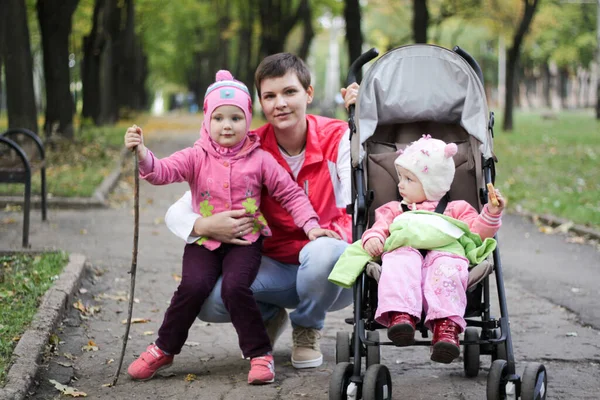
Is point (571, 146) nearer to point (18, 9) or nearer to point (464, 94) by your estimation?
point (18, 9)

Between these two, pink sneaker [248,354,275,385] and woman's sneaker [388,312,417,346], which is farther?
pink sneaker [248,354,275,385]

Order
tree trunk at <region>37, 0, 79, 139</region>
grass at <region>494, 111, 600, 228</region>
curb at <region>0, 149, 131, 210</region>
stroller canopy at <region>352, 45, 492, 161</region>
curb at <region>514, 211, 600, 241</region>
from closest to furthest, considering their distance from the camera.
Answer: stroller canopy at <region>352, 45, 492, 161</region>
curb at <region>514, 211, 600, 241</region>
curb at <region>0, 149, 131, 210</region>
grass at <region>494, 111, 600, 228</region>
tree trunk at <region>37, 0, 79, 139</region>

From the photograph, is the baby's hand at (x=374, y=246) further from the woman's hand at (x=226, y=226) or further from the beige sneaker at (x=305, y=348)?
the beige sneaker at (x=305, y=348)

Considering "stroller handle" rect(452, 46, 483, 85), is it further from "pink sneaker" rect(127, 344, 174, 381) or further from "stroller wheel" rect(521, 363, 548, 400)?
"pink sneaker" rect(127, 344, 174, 381)

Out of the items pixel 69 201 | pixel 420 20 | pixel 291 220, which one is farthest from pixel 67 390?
pixel 420 20

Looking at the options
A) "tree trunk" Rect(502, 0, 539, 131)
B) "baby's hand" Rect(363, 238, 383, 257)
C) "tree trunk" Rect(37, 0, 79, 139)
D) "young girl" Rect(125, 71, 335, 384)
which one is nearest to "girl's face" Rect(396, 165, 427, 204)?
"baby's hand" Rect(363, 238, 383, 257)

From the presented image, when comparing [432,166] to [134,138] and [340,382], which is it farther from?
[134,138]

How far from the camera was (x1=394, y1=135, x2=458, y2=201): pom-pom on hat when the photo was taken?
4.52 meters

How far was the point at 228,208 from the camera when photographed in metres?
4.92

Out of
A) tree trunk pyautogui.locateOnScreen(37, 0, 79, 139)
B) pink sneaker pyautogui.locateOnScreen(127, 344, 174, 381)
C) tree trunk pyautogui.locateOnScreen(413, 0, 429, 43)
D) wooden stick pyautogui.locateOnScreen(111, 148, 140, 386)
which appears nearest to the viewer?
wooden stick pyautogui.locateOnScreen(111, 148, 140, 386)

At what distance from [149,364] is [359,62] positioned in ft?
6.39

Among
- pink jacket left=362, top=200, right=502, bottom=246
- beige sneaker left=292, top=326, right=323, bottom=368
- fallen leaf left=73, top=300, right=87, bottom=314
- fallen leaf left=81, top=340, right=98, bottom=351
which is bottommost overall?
fallen leaf left=81, top=340, right=98, bottom=351

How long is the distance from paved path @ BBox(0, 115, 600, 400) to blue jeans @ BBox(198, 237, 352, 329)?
34 centimetres

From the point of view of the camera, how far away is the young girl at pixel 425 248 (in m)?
4.08
